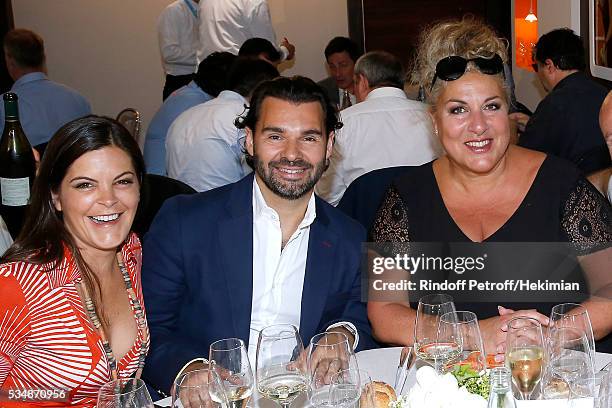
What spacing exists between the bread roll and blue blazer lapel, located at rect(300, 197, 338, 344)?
811 millimetres

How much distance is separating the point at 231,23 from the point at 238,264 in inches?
199

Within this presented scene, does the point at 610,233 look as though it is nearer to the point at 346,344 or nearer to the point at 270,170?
the point at 270,170

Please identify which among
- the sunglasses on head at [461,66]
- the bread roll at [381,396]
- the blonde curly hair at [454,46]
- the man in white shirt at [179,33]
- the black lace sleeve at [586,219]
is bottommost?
the bread roll at [381,396]

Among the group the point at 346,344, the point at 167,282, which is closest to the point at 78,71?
the point at 167,282

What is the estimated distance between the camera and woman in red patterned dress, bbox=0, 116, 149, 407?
199 centimetres

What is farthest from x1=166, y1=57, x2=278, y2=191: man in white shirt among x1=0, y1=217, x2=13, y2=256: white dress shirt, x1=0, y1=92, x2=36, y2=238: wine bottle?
x1=0, y1=217, x2=13, y2=256: white dress shirt

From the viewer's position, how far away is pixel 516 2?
705 cm

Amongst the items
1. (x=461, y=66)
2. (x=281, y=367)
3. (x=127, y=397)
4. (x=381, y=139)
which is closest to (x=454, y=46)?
(x=461, y=66)

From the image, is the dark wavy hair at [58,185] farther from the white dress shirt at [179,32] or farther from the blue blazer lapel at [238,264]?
the white dress shirt at [179,32]

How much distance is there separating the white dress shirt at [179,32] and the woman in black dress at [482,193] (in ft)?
17.7

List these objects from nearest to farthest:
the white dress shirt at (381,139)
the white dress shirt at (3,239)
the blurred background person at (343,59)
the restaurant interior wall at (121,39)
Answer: the white dress shirt at (3,239) < the white dress shirt at (381,139) < the blurred background person at (343,59) < the restaurant interior wall at (121,39)

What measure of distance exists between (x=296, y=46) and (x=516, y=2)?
2.43 meters

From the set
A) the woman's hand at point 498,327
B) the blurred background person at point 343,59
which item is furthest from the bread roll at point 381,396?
the blurred background person at point 343,59

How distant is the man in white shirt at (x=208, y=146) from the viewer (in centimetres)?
433
